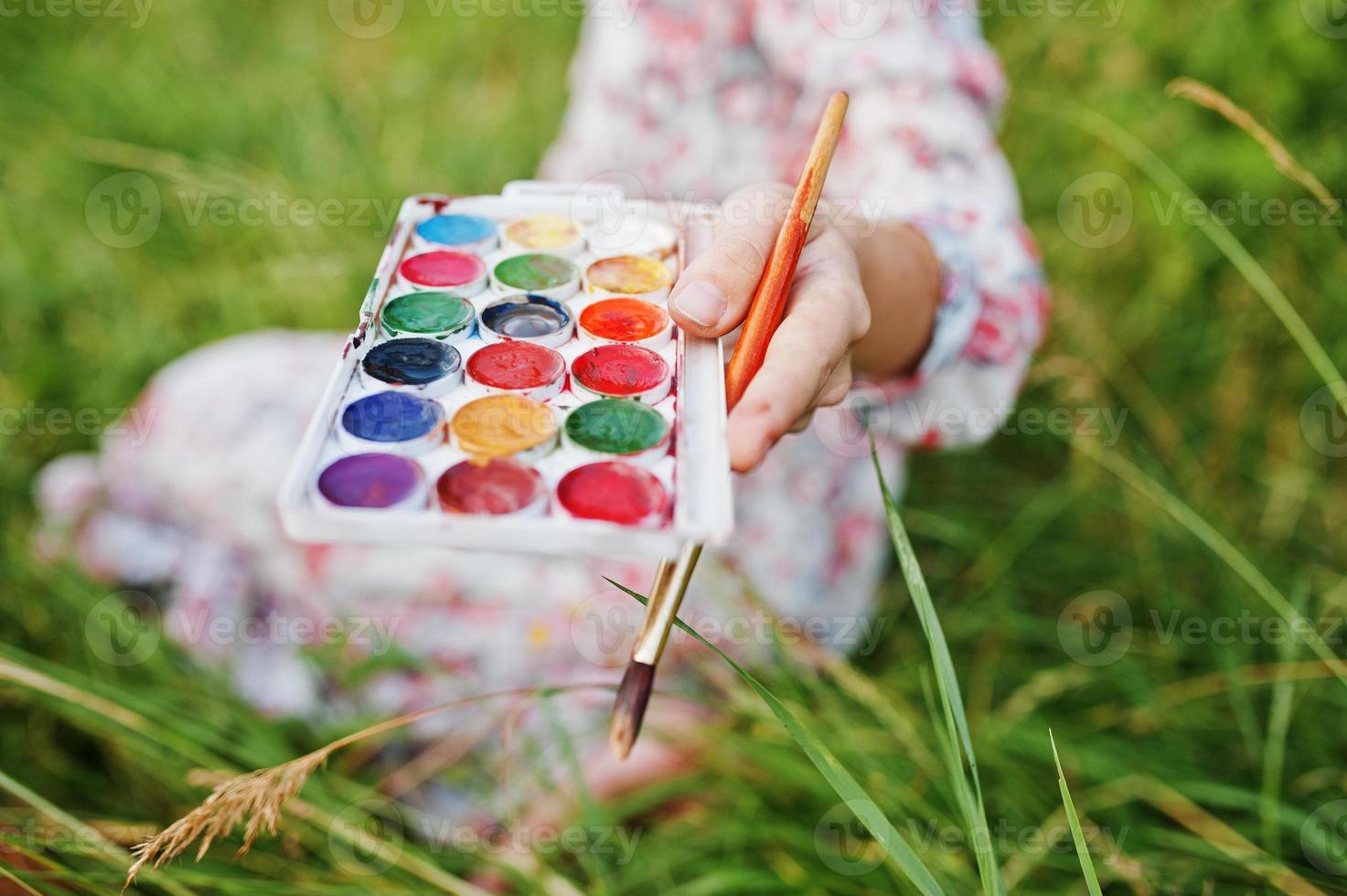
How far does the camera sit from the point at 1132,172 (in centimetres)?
156

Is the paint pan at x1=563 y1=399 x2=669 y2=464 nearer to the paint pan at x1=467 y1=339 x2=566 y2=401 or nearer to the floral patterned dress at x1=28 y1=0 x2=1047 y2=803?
the paint pan at x1=467 y1=339 x2=566 y2=401

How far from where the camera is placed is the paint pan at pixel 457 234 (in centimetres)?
66

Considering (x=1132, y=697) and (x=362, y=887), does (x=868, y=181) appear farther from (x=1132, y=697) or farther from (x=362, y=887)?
(x=362, y=887)

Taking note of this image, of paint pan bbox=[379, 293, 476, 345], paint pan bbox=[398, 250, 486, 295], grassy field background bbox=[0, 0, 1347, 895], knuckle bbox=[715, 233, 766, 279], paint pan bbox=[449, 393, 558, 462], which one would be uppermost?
knuckle bbox=[715, 233, 766, 279]

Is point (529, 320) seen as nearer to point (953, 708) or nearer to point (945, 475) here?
point (953, 708)

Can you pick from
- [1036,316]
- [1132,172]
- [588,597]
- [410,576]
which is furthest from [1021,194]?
[410,576]

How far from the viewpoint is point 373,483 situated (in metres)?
0.47

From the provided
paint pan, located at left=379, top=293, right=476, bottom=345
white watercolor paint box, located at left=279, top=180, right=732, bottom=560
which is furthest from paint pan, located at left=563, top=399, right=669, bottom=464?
paint pan, located at left=379, top=293, right=476, bottom=345

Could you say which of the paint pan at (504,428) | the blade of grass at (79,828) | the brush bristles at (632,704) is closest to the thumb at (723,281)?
the paint pan at (504,428)

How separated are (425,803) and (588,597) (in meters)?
0.29

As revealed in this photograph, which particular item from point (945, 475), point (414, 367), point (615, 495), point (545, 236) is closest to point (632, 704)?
point (615, 495)

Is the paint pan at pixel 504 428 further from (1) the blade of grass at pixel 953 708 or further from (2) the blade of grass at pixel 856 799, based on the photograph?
(1) the blade of grass at pixel 953 708

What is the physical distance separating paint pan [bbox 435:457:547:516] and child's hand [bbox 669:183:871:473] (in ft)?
0.37

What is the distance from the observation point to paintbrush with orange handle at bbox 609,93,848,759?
0.52 m
